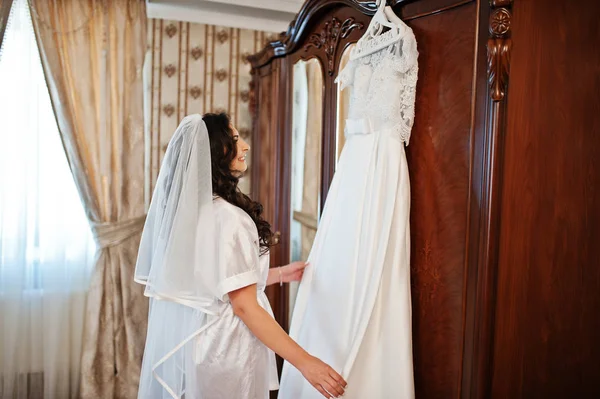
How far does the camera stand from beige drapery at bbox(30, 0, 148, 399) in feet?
9.74

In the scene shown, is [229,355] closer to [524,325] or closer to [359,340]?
[359,340]

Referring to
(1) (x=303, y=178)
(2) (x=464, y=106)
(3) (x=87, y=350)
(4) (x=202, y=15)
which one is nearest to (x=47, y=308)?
(3) (x=87, y=350)

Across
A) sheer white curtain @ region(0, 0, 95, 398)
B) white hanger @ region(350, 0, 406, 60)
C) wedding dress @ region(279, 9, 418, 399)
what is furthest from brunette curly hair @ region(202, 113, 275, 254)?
sheer white curtain @ region(0, 0, 95, 398)

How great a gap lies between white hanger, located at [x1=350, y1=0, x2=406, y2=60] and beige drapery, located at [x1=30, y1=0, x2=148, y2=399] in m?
1.59

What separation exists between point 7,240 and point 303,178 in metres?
1.59

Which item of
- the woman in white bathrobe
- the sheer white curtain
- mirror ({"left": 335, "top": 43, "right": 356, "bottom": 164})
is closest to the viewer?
the woman in white bathrobe

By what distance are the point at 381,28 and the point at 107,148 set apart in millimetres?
1776

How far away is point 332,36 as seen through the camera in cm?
227

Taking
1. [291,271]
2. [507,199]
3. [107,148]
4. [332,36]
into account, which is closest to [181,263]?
[291,271]

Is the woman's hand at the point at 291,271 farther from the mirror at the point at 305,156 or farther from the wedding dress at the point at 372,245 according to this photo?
the mirror at the point at 305,156

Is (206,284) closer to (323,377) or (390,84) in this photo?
(323,377)

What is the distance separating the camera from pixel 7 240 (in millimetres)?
2941

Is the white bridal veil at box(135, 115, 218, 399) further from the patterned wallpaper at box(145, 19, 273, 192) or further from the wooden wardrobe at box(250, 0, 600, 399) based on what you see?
the patterned wallpaper at box(145, 19, 273, 192)

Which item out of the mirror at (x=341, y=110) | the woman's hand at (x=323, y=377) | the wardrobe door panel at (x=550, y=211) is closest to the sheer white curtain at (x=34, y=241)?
the mirror at (x=341, y=110)
